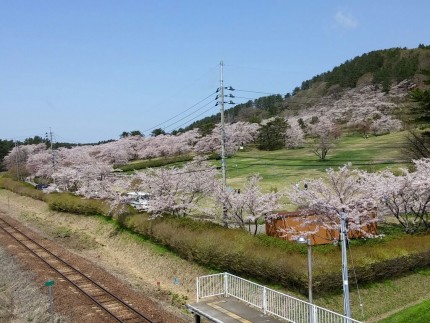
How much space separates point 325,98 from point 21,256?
335 ft

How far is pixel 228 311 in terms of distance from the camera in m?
15.4

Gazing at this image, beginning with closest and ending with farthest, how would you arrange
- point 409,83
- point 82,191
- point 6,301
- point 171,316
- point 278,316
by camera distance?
point 278,316
point 171,316
point 6,301
point 82,191
point 409,83

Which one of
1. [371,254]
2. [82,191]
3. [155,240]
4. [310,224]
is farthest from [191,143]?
[371,254]

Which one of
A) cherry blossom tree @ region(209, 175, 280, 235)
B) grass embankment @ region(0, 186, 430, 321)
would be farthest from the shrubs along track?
cherry blossom tree @ region(209, 175, 280, 235)

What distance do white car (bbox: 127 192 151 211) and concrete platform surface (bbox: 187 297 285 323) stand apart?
19609 millimetres

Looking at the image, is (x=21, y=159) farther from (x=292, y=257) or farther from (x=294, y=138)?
(x=292, y=257)

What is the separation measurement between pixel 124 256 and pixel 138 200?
29.7ft

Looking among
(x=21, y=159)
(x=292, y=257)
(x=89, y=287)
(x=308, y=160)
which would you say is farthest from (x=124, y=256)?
(x=21, y=159)

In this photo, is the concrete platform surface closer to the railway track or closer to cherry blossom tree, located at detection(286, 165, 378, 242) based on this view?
the railway track

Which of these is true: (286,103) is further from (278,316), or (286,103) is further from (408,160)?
(278,316)

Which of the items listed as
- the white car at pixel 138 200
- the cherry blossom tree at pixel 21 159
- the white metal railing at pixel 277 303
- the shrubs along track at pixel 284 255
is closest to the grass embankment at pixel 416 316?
the shrubs along track at pixel 284 255

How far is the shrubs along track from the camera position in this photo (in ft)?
63.5

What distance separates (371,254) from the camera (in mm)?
20422

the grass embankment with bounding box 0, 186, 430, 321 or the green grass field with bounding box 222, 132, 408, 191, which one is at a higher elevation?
the green grass field with bounding box 222, 132, 408, 191
